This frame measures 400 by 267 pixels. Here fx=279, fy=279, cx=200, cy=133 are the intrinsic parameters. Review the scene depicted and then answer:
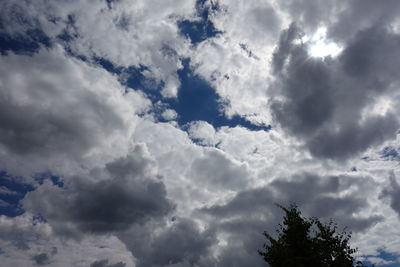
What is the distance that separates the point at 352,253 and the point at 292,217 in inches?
217

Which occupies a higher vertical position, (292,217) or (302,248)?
(292,217)

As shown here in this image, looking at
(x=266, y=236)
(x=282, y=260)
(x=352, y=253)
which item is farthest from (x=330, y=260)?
(x=266, y=236)

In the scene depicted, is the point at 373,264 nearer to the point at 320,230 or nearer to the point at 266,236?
the point at 320,230

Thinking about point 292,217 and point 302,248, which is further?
point 292,217

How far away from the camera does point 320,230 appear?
84.5ft

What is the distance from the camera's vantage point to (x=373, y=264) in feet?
83.0

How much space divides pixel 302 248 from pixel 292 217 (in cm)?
298

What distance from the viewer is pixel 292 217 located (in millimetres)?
26234

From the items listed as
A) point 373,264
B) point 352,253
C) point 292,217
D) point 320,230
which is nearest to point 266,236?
point 292,217

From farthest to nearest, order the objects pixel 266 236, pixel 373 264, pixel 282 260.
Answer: pixel 266 236 → pixel 373 264 → pixel 282 260

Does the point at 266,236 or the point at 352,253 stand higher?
the point at 266,236

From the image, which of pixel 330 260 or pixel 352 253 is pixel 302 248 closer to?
pixel 330 260

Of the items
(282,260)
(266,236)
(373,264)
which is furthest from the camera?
(266,236)

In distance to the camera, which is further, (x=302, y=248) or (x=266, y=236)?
(x=266, y=236)
